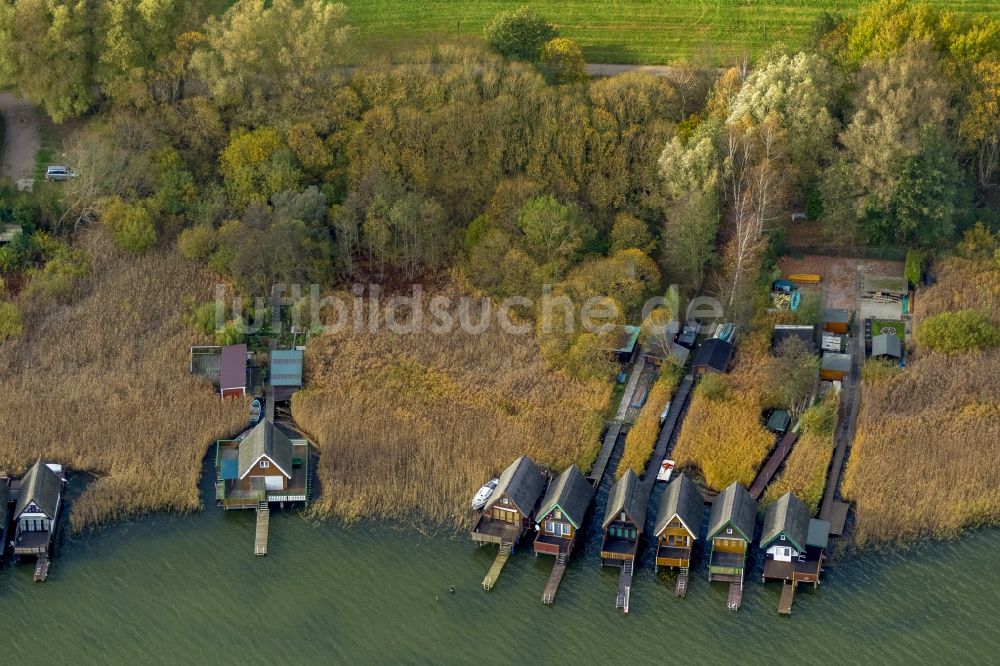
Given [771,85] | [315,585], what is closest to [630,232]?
[771,85]

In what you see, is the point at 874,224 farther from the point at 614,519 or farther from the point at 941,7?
the point at 614,519

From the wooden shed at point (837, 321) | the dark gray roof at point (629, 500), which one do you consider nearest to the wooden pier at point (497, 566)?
the dark gray roof at point (629, 500)

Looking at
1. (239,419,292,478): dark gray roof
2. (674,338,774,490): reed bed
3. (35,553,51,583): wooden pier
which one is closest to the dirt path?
(239,419,292,478): dark gray roof

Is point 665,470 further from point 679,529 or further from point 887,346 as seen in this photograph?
point 887,346

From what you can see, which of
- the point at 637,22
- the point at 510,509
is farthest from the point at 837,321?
the point at 637,22

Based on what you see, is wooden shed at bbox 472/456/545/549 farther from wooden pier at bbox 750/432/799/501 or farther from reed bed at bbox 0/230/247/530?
reed bed at bbox 0/230/247/530

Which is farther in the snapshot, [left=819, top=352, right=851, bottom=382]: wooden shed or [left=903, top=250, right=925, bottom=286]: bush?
[left=903, top=250, right=925, bottom=286]: bush

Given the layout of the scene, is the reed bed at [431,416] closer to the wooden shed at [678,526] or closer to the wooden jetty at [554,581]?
the wooden jetty at [554,581]
